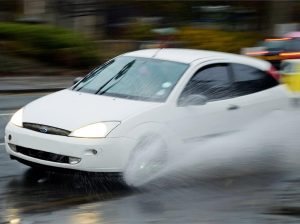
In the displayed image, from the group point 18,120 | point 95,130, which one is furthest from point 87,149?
point 18,120

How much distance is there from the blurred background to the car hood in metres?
13.6

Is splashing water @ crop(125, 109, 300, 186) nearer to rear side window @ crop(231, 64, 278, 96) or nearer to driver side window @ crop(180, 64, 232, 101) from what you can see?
rear side window @ crop(231, 64, 278, 96)

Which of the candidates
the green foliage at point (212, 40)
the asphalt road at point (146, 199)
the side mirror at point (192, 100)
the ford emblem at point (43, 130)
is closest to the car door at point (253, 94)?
the side mirror at point (192, 100)

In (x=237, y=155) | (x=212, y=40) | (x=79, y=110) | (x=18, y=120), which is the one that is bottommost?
(x=212, y=40)

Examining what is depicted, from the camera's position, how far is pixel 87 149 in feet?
24.8

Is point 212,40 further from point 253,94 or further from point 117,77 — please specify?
point 117,77

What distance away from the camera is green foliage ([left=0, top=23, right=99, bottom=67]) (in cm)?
2286

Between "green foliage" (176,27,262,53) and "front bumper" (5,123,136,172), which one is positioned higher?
"front bumper" (5,123,136,172)

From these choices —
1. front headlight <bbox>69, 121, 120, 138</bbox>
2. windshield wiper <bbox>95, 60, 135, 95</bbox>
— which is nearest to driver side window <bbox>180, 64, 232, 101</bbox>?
windshield wiper <bbox>95, 60, 135, 95</bbox>

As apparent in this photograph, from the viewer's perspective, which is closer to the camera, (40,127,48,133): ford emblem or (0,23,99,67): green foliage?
(40,127,48,133): ford emblem

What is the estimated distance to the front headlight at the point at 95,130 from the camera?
7.61m

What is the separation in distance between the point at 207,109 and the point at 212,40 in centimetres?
1857

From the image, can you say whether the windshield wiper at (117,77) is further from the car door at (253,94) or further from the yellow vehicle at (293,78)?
the yellow vehicle at (293,78)

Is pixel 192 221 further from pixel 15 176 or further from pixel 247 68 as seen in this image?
pixel 247 68
